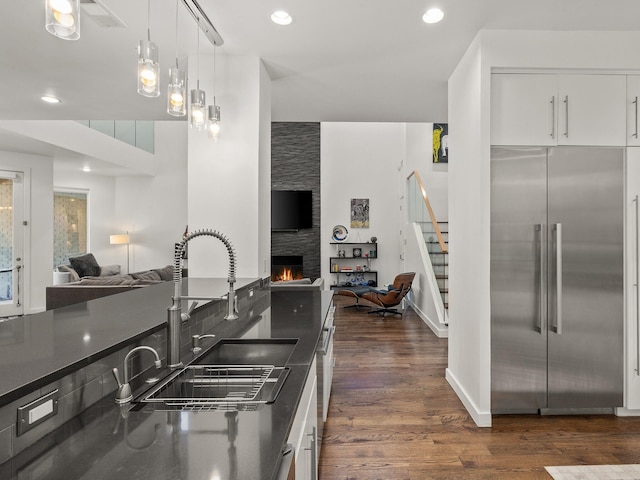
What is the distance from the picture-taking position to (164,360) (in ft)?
4.68

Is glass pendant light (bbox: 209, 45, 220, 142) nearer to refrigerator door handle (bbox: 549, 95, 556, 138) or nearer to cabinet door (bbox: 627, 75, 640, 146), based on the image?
refrigerator door handle (bbox: 549, 95, 556, 138)

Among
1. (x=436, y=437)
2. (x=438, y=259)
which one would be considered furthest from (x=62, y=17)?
(x=438, y=259)

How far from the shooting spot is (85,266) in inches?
284

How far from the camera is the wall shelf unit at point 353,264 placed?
8.58 m

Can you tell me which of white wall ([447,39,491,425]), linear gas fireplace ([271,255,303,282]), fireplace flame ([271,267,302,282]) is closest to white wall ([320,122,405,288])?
linear gas fireplace ([271,255,303,282])

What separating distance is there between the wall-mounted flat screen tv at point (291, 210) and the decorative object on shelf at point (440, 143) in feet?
9.42

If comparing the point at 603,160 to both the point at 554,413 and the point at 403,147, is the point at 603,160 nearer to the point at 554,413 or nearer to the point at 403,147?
the point at 554,413

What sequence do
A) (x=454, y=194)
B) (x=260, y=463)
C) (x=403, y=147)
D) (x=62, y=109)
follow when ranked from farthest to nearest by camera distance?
(x=403, y=147) < (x=62, y=109) < (x=454, y=194) < (x=260, y=463)

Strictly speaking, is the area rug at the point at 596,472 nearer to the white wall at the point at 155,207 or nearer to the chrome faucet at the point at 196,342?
the chrome faucet at the point at 196,342

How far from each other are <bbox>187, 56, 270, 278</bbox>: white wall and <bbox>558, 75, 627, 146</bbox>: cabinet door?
223 centimetres

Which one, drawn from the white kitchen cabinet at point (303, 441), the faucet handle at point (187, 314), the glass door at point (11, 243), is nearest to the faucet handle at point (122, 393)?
the faucet handle at point (187, 314)

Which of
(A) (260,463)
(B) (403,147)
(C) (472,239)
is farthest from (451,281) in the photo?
(B) (403,147)

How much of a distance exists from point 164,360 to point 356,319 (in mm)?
4926

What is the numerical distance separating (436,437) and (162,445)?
7.03 feet
